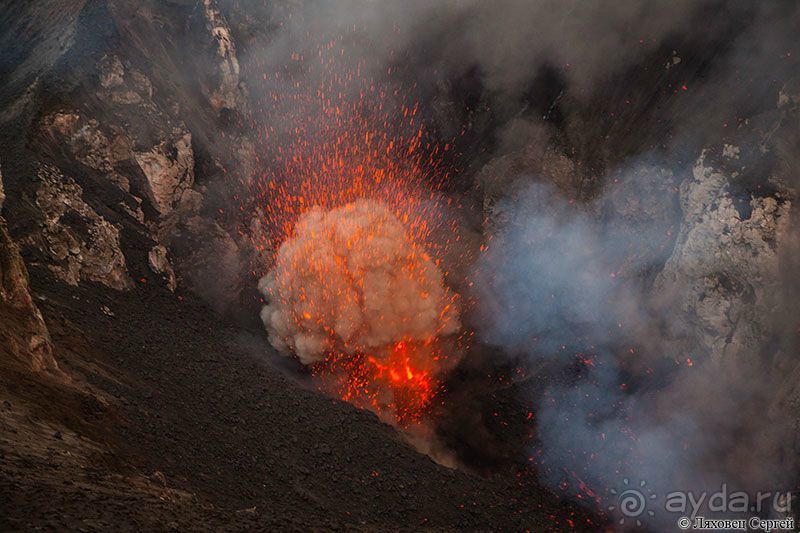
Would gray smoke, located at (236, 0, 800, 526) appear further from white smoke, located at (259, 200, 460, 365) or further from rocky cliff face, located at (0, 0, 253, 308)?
rocky cliff face, located at (0, 0, 253, 308)

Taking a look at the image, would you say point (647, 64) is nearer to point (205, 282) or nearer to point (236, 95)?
point (236, 95)

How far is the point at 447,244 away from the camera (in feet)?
89.3

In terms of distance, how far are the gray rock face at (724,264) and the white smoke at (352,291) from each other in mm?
10413

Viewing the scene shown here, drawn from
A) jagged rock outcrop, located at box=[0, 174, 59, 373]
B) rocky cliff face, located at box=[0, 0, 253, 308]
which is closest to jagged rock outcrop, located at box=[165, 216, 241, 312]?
rocky cliff face, located at box=[0, 0, 253, 308]

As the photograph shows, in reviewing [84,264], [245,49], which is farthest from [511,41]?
[84,264]

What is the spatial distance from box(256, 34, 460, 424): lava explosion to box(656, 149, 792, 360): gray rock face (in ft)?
34.3

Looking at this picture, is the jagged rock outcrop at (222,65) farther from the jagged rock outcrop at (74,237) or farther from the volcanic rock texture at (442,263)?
the jagged rock outcrop at (74,237)

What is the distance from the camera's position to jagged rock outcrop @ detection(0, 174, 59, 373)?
476 inches

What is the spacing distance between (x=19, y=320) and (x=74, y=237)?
26.2 ft

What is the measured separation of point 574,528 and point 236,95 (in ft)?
82.2

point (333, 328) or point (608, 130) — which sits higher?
point (608, 130)

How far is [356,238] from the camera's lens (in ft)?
84.9

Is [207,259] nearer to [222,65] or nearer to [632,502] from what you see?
[222,65]

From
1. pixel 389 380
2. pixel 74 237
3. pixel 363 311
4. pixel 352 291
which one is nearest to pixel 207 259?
pixel 74 237
